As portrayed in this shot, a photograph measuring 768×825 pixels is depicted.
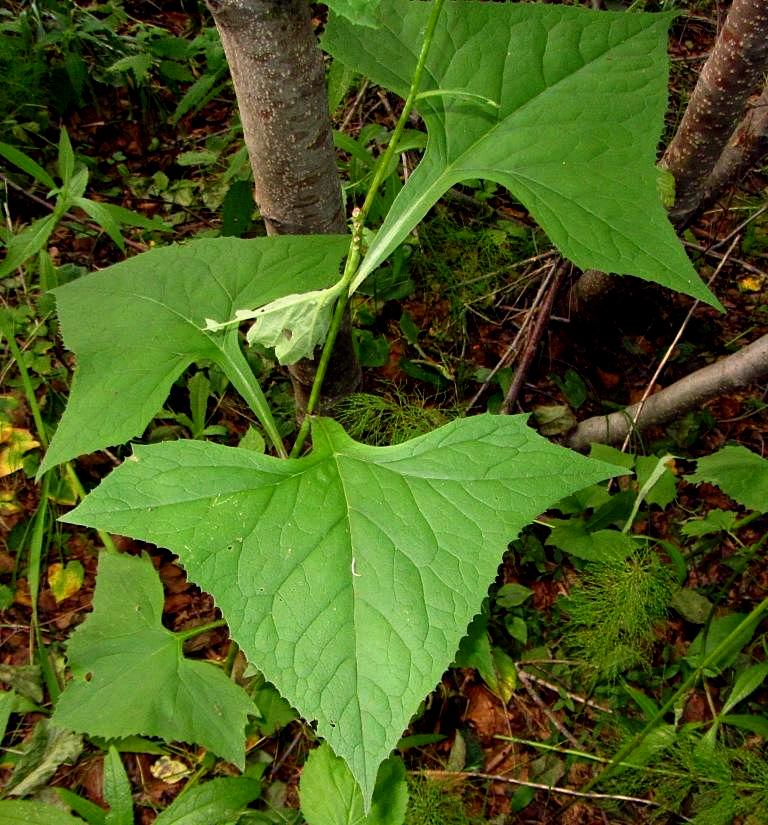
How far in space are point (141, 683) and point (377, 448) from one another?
922 millimetres

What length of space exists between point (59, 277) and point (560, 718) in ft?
6.96

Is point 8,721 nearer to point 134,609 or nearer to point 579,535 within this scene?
point 134,609

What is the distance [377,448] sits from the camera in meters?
1.33

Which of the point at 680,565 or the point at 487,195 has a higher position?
the point at 487,195

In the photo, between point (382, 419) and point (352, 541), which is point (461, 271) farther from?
point (352, 541)

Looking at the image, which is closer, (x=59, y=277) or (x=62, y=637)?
(x=62, y=637)

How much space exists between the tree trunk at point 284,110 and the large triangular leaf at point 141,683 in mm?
1010

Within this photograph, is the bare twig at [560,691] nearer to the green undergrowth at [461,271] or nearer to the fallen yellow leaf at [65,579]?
the green undergrowth at [461,271]

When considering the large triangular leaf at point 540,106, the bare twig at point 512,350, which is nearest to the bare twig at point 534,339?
the bare twig at point 512,350

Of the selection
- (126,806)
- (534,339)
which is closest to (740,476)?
(534,339)

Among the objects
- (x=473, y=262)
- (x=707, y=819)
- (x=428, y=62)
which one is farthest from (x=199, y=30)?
(x=707, y=819)

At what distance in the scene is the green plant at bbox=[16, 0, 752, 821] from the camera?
1.06m

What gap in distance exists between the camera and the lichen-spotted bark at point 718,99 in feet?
5.41

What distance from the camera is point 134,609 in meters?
1.82
